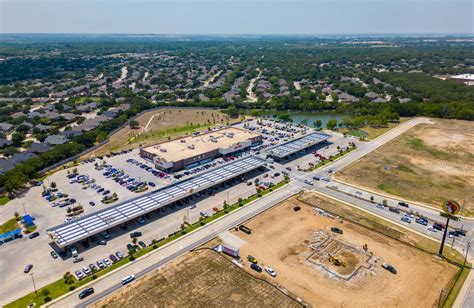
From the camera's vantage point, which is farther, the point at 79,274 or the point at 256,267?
the point at 256,267

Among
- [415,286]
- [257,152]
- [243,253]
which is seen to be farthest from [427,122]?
[243,253]

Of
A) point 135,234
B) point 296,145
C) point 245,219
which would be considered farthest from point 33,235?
point 296,145

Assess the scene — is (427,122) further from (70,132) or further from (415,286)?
(70,132)

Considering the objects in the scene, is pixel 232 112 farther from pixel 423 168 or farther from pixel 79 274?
pixel 79 274

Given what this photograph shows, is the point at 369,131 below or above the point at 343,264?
above

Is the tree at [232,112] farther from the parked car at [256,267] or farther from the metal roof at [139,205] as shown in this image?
the parked car at [256,267]

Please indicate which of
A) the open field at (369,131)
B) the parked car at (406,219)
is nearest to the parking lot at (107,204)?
the open field at (369,131)

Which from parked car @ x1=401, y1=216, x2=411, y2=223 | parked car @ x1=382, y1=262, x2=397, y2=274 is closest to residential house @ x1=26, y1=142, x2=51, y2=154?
parked car @ x1=382, y1=262, x2=397, y2=274
